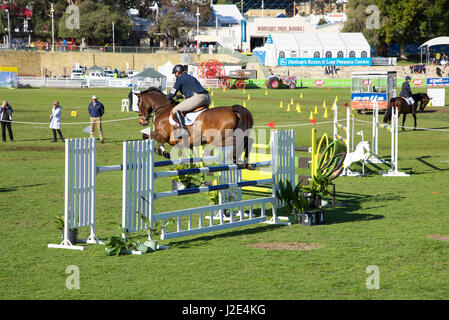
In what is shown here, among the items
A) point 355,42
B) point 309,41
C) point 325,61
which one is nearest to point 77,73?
point 325,61

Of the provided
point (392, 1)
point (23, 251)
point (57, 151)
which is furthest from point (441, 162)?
point (392, 1)

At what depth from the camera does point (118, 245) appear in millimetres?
9461

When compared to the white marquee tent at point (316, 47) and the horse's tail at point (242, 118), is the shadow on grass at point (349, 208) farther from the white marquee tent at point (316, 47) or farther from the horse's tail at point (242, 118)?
the white marquee tent at point (316, 47)

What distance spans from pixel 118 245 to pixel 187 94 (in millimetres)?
4984

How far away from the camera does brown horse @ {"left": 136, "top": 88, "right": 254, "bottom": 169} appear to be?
43.3ft

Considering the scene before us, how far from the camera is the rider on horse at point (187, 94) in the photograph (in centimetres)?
1352

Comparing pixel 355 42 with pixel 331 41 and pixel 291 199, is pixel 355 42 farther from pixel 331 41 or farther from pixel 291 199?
pixel 291 199

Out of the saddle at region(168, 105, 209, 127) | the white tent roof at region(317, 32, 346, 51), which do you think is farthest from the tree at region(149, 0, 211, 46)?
the saddle at region(168, 105, 209, 127)

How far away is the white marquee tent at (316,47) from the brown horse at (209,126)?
222 ft

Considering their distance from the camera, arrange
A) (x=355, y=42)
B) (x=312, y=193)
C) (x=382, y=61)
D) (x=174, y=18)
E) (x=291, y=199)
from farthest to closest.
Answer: (x=174, y=18)
(x=355, y=42)
(x=382, y=61)
(x=312, y=193)
(x=291, y=199)

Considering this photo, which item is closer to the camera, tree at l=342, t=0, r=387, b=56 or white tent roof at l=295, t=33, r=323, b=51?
white tent roof at l=295, t=33, r=323, b=51

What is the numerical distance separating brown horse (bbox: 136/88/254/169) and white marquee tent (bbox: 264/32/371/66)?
222ft

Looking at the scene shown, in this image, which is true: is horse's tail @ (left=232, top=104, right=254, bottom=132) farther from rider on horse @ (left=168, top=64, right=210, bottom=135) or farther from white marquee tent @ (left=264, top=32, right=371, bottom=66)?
white marquee tent @ (left=264, top=32, right=371, bottom=66)
